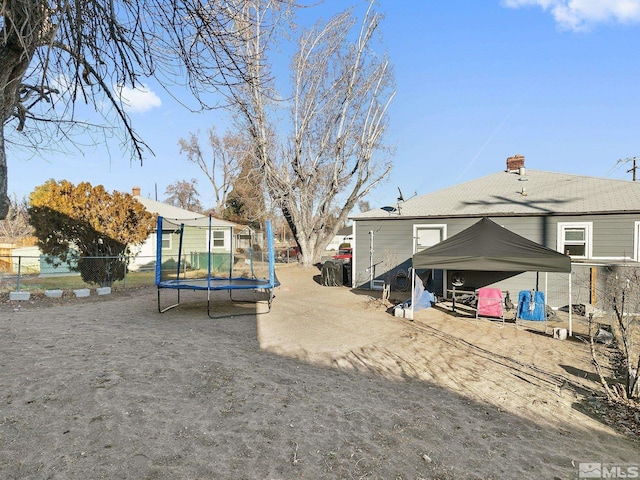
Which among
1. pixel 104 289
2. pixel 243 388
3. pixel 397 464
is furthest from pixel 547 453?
pixel 104 289

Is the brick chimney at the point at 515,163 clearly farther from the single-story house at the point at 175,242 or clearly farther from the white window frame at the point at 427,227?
the single-story house at the point at 175,242

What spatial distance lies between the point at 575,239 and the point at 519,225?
Result: 160cm

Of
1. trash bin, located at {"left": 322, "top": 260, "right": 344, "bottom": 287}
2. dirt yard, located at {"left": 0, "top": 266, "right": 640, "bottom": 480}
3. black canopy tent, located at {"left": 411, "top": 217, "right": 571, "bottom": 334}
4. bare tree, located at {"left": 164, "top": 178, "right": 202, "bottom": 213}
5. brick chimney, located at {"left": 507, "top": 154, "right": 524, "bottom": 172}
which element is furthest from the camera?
bare tree, located at {"left": 164, "top": 178, "right": 202, "bottom": 213}

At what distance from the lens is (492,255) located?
28.3 ft

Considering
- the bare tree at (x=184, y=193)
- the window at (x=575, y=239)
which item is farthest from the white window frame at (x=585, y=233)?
the bare tree at (x=184, y=193)

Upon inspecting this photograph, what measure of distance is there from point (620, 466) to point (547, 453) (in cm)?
55

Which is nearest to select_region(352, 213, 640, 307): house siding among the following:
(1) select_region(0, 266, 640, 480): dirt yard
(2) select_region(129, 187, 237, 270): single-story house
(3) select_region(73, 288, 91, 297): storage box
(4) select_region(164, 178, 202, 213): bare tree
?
(1) select_region(0, 266, 640, 480): dirt yard

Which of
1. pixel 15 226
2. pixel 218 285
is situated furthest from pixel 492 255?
pixel 15 226

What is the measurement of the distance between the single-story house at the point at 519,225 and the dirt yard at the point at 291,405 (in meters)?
4.43

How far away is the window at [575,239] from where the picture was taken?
36.8 ft

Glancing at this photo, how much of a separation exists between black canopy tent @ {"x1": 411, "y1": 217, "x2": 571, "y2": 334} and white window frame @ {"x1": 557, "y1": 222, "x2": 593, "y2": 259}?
329cm

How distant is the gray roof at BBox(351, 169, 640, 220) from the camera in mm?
11484

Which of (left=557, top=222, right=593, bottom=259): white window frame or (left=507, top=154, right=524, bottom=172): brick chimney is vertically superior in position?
(left=507, top=154, right=524, bottom=172): brick chimney

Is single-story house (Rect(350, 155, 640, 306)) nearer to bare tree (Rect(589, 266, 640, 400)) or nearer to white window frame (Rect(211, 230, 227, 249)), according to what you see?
bare tree (Rect(589, 266, 640, 400))
